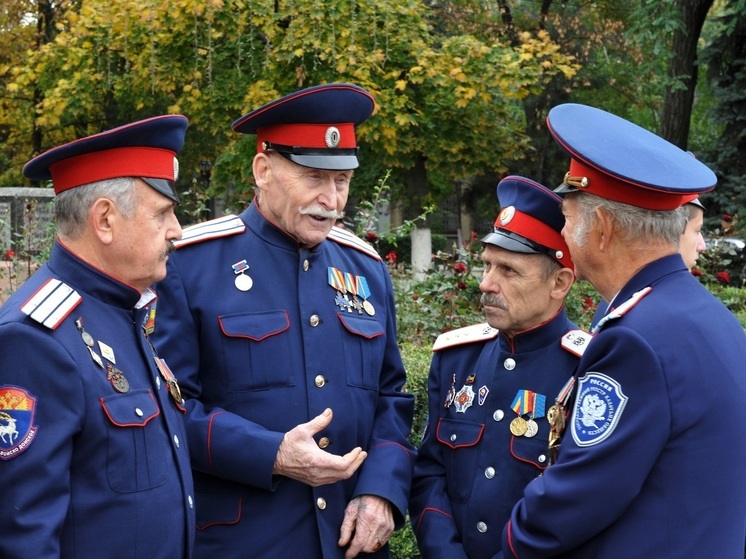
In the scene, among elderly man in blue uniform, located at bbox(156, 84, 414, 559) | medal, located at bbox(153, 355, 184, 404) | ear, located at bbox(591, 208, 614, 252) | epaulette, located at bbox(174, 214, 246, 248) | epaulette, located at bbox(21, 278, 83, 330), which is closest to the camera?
epaulette, located at bbox(21, 278, 83, 330)

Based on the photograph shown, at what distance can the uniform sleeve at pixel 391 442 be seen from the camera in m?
3.24

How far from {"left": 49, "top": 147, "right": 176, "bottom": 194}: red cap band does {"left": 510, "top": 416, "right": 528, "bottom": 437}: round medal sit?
1412mm

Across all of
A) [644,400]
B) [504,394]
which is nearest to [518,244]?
[504,394]

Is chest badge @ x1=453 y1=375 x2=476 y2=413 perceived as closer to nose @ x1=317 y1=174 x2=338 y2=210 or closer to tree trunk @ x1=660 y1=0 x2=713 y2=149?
nose @ x1=317 y1=174 x2=338 y2=210

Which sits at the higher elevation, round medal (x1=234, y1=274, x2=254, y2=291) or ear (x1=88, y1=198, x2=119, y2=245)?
ear (x1=88, y1=198, x2=119, y2=245)

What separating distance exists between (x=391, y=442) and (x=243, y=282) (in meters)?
0.77

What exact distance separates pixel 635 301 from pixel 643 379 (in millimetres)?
237

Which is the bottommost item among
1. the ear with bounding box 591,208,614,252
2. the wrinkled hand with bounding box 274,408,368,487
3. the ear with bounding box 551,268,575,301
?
the wrinkled hand with bounding box 274,408,368,487

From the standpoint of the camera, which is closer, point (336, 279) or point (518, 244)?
point (518, 244)

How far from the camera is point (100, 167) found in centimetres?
265

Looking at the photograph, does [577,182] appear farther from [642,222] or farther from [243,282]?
[243,282]

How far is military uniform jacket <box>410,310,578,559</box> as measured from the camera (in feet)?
10.3

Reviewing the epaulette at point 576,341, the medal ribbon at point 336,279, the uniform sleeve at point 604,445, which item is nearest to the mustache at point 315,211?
the medal ribbon at point 336,279

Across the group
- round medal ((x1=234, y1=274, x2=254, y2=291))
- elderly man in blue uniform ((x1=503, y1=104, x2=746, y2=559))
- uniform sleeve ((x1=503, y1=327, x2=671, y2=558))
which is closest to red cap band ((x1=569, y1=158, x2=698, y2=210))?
Answer: elderly man in blue uniform ((x1=503, y1=104, x2=746, y2=559))
